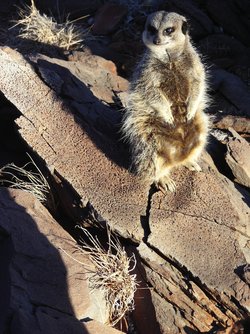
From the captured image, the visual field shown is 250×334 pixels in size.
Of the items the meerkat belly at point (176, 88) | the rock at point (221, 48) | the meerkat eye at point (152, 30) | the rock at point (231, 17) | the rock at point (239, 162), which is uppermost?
the rock at point (231, 17)

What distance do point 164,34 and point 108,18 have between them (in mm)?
3148

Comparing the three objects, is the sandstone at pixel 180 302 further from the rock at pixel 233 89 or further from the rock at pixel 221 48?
the rock at pixel 221 48

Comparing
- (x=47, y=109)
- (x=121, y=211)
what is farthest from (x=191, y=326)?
(x=47, y=109)

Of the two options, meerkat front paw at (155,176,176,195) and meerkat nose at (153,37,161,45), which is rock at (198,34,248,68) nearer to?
meerkat nose at (153,37,161,45)

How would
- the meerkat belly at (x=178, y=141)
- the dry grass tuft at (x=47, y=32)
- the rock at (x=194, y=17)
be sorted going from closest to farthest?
the meerkat belly at (x=178, y=141) < the dry grass tuft at (x=47, y=32) < the rock at (x=194, y=17)

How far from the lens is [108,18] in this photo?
6.91 meters

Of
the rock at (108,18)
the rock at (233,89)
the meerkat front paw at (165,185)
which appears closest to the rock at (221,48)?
the rock at (233,89)

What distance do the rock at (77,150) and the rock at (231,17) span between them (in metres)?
2.85

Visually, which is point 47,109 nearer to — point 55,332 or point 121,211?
point 121,211

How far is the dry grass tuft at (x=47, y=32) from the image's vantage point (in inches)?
248

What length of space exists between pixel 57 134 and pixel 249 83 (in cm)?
272

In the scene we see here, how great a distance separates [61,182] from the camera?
163 inches

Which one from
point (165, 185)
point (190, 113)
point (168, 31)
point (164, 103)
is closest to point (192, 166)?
point (165, 185)

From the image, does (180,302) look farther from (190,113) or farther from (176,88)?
(176,88)
